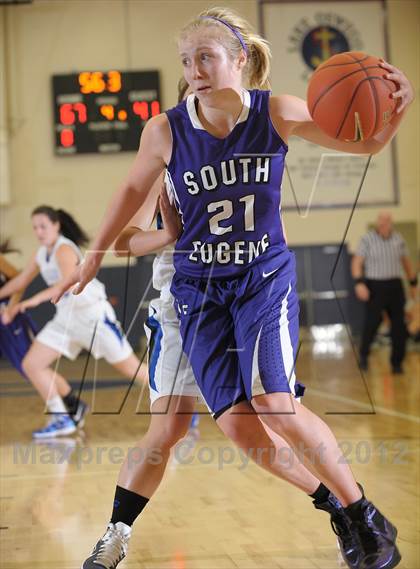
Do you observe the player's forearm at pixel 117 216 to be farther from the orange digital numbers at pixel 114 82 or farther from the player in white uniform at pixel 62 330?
the orange digital numbers at pixel 114 82

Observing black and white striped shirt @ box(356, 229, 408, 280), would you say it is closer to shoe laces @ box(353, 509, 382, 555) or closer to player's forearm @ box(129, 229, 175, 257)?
player's forearm @ box(129, 229, 175, 257)

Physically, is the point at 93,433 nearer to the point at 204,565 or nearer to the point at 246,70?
the point at 204,565

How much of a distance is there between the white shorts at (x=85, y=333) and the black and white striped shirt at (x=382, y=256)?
3.70 m

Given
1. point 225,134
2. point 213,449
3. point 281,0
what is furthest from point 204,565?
point 281,0

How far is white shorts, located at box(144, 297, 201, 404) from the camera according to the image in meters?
2.56

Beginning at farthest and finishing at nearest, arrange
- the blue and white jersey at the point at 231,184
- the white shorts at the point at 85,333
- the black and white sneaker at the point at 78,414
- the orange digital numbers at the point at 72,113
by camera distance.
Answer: the orange digital numbers at the point at 72,113
the black and white sneaker at the point at 78,414
the white shorts at the point at 85,333
the blue and white jersey at the point at 231,184

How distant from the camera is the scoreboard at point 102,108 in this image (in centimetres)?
1120

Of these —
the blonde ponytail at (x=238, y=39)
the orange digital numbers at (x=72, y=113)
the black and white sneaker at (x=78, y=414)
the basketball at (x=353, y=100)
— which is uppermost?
the blonde ponytail at (x=238, y=39)

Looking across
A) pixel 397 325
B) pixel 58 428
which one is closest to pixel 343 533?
pixel 58 428

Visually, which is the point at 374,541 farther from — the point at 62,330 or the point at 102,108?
the point at 102,108

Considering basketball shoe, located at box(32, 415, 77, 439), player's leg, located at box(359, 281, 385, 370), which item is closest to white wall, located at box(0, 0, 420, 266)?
player's leg, located at box(359, 281, 385, 370)

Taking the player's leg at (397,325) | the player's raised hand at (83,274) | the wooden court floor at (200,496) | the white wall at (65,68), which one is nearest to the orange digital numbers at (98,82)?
the white wall at (65,68)

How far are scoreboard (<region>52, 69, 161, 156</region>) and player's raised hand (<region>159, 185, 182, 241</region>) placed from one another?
882 centimetres

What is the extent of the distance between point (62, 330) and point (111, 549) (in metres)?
3.38
